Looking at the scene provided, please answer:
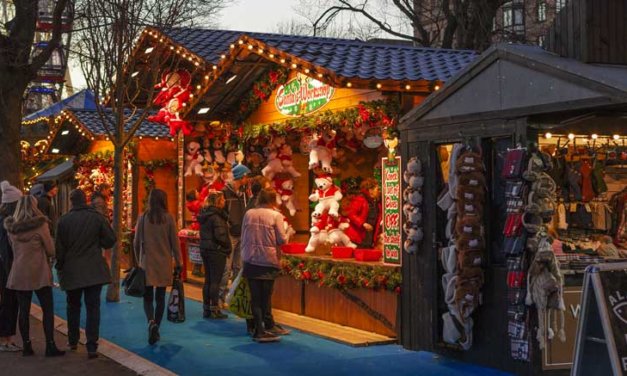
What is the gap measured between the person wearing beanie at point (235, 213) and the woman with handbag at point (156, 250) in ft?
7.59

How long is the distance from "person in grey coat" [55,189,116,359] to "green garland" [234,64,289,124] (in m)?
4.85

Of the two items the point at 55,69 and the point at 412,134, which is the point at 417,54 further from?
the point at 55,69

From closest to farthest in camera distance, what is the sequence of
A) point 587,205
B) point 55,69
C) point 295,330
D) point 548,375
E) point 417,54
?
point 548,375 < point 587,205 < point 295,330 < point 417,54 < point 55,69

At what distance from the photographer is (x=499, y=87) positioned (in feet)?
29.7

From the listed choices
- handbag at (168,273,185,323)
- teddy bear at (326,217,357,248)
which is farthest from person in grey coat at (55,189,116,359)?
teddy bear at (326,217,357,248)

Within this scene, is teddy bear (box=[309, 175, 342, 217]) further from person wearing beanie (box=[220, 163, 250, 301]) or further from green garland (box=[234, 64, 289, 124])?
green garland (box=[234, 64, 289, 124])

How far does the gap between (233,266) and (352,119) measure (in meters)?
3.08

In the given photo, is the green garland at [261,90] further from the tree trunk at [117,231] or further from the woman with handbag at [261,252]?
the woman with handbag at [261,252]

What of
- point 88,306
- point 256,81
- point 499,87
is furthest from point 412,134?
point 256,81

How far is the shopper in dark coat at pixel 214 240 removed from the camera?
1277cm

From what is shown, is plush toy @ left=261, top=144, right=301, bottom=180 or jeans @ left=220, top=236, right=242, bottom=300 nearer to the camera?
jeans @ left=220, top=236, right=242, bottom=300

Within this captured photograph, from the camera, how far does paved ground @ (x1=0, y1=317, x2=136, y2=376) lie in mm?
9516

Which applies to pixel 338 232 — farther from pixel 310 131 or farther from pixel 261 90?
pixel 261 90

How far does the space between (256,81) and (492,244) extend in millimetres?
6764
